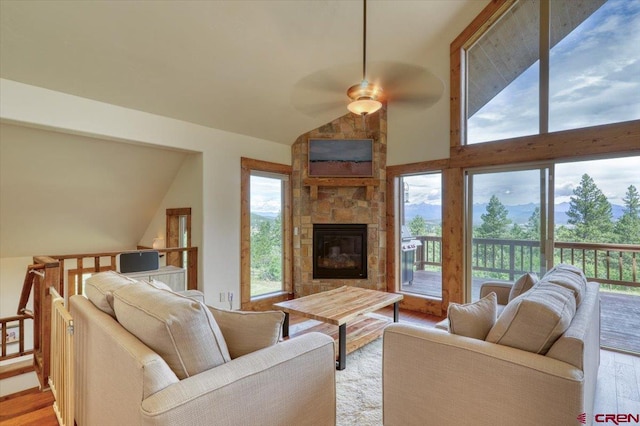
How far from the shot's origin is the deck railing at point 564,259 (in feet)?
11.2

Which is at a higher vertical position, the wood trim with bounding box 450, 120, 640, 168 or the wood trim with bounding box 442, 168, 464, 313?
the wood trim with bounding box 450, 120, 640, 168

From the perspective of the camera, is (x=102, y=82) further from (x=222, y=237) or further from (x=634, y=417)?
(x=634, y=417)

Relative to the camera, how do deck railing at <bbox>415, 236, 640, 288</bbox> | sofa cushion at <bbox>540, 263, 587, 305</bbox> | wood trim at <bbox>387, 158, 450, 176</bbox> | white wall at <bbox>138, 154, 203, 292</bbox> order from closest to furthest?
sofa cushion at <bbox>540, 263, 587, 305</bbox> < deck railing at <bbox>415, 236, 640, 288</bbox> < white wall at <bbox>138, 154, 203, 292</bbox> < wood trim at <bbox>387, 158, 450, 176</bbox>

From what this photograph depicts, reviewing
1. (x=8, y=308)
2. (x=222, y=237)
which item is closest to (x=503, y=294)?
(x=222, y=237)

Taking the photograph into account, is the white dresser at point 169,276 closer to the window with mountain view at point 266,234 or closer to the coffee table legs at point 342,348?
the window with mountain view at point 266,234

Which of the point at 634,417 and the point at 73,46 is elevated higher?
the point at 73,46

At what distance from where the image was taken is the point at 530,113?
3.71m

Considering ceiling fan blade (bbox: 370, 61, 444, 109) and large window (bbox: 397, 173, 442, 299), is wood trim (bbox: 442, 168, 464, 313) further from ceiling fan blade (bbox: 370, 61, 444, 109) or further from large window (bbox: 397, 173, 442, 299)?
ceiling fan blade (bbox: 370, 61, 444, 109)

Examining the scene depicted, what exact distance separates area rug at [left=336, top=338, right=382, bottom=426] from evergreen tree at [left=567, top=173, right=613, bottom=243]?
8.36 ft

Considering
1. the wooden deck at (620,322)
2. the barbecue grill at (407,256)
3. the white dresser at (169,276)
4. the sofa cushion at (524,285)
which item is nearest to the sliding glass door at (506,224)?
the wooden deck at (620,322)

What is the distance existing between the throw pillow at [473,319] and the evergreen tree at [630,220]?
2.57 m

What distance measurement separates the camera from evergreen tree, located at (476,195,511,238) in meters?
3.90

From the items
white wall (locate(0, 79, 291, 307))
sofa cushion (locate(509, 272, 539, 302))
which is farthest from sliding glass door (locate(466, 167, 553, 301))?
white wall (locate(0, 79, 291, 307))

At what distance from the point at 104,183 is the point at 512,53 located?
543cm
